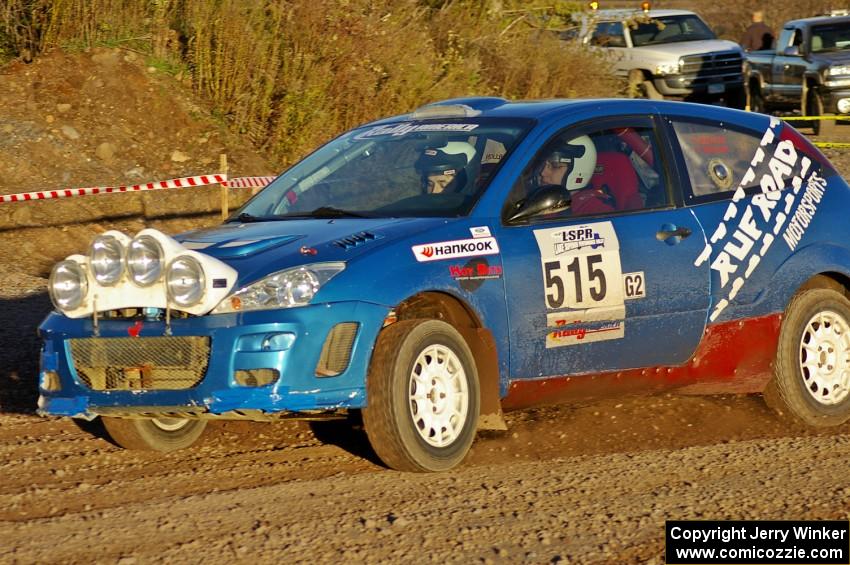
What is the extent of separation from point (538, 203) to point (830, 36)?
732 inches

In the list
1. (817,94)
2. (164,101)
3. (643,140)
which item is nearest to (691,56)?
(817,94)

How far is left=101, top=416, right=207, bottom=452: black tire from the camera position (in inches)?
277

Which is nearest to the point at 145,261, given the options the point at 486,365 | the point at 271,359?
the point at 271,359

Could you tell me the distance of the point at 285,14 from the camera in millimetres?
16891

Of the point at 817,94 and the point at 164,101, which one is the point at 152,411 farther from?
the point at 817,94

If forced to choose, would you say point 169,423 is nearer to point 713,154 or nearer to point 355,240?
point 355,240

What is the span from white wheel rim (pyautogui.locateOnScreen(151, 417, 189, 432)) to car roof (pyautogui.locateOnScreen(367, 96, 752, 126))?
1929 mm

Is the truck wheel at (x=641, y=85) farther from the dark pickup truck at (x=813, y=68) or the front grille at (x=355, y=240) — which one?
the front grille at (x=355, y=240)

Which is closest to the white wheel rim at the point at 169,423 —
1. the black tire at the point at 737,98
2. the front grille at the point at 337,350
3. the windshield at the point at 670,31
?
the front grille at the point at 337,350

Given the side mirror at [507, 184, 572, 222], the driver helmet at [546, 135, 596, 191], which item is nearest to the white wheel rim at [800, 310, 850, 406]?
the driver helmet at [546, 135, 596, 191]

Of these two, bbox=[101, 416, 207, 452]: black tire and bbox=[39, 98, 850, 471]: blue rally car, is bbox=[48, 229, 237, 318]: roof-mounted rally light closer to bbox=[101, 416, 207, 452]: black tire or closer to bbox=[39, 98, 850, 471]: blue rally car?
bbox=[39, 98, 850, 471]: blue rally car

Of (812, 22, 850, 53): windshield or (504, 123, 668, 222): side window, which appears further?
(812, 22, 850, 53): windshield

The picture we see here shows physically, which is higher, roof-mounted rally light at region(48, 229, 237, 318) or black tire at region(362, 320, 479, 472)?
roof-mounted rally light at region(48, 229, 237, 318)

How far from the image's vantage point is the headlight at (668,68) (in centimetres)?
2531
